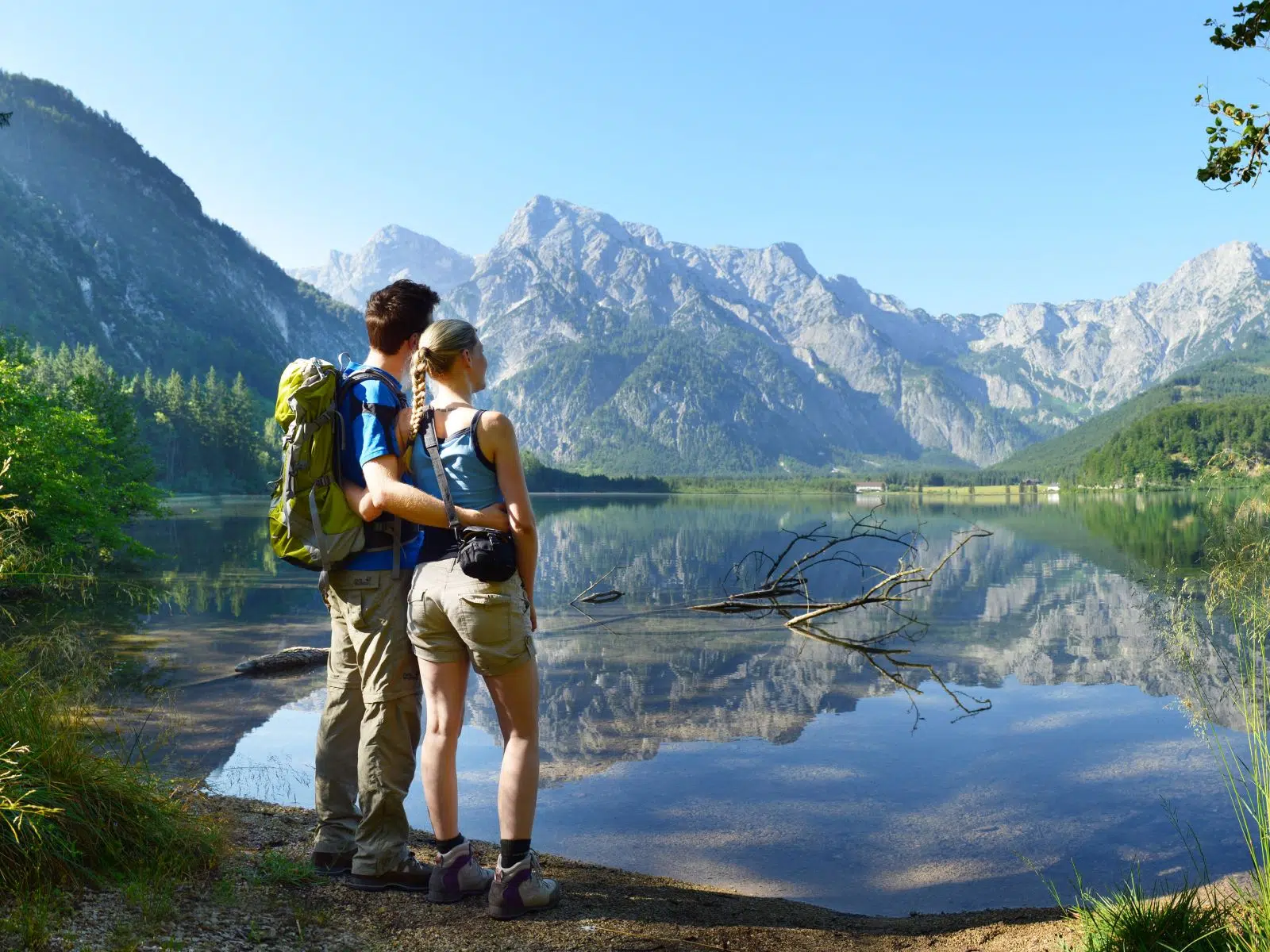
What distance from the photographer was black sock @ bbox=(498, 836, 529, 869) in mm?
4188

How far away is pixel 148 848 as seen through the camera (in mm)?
4125

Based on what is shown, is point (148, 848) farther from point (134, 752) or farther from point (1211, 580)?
point (1211, 580)

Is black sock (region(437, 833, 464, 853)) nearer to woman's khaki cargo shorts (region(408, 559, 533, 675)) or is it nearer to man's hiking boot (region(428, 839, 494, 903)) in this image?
man's hiking boot (region(428, 839, 494, 903))

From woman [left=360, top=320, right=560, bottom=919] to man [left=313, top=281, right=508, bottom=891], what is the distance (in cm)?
16

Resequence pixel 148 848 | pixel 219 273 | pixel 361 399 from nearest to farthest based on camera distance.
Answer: pixel 148 848
pixel 361 399
pixel 219 273

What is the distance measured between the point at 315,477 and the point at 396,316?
927 mm

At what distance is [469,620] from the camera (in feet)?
13.2

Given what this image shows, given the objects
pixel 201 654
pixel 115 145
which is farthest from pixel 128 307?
pixel 201 654

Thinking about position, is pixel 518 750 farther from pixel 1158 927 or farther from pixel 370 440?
pixel 1158 927

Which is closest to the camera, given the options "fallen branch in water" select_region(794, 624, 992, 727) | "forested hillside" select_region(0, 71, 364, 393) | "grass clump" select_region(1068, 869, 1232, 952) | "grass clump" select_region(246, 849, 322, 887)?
"grass clump" select_region(1068, 869, 1232, 952)

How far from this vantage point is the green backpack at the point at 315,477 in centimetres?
442

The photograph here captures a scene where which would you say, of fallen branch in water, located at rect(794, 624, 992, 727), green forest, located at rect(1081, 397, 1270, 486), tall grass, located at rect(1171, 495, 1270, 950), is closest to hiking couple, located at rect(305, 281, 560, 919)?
fallen branch in water, located at rect(794, 624, 992, 727)

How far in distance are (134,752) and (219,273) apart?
A: 205 m

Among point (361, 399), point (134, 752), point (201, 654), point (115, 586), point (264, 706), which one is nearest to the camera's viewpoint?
point (361, 399)
